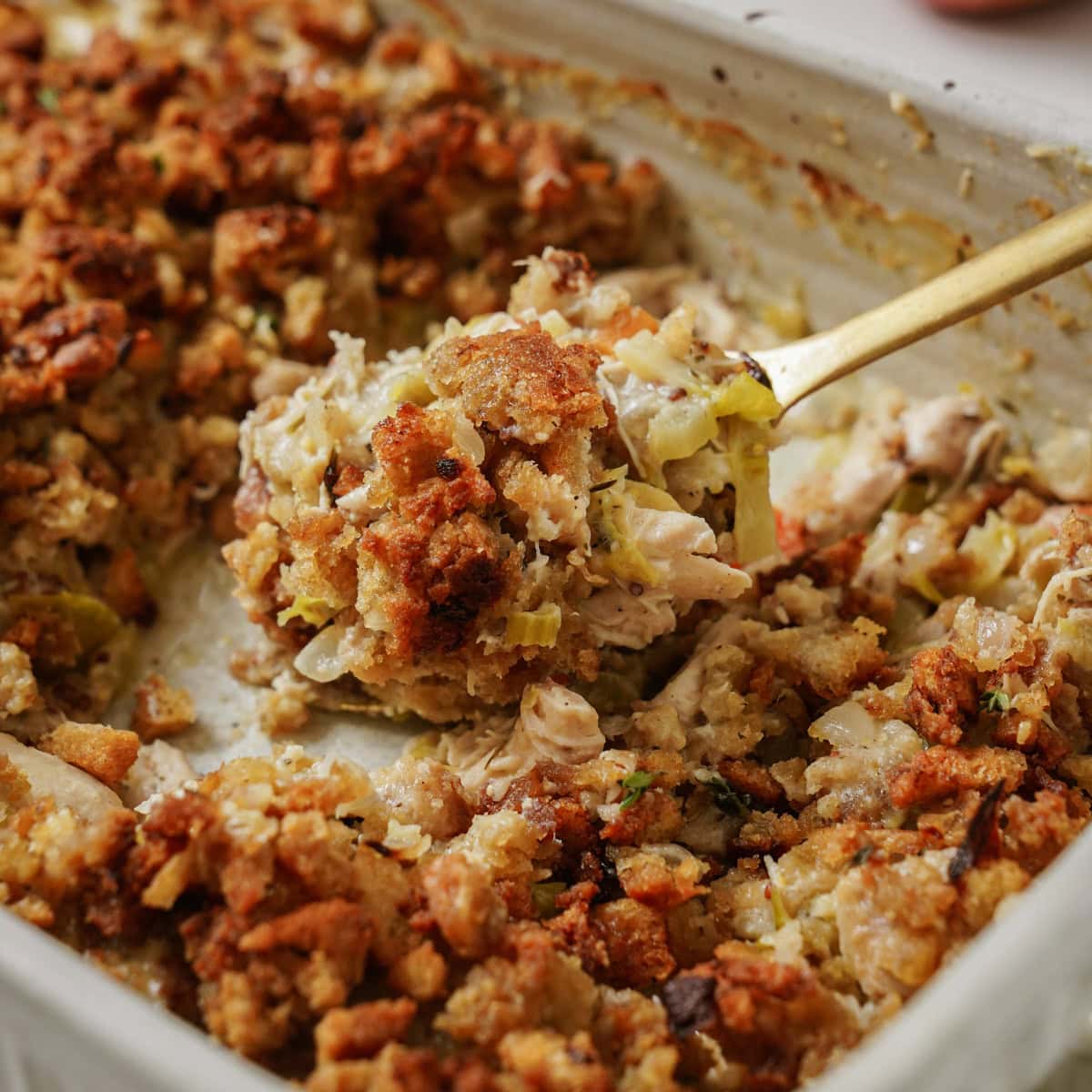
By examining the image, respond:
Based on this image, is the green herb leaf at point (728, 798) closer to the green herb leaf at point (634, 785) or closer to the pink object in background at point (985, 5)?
the green herb leaf at point (634, 785)

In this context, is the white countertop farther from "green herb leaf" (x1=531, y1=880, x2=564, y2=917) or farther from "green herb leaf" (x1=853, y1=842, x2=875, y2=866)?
"green herb leaf" (x1=531, y1=880, x2=564, y2=917)

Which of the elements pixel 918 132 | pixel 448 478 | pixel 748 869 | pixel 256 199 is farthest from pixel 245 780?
pixel 918 132

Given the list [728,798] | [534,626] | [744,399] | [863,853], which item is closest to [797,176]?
[744,399]

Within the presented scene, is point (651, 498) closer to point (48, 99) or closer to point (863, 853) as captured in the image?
point (863, 853)

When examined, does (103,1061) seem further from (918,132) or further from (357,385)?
(918,132)

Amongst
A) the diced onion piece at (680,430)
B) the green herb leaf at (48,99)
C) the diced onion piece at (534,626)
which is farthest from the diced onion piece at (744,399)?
the green herb leaf at (48,99)

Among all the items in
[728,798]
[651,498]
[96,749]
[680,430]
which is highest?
[680,430]

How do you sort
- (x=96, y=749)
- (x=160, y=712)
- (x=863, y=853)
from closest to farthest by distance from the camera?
(x=863, y=853)
(x=96, y=749)
(x=160, y=712)
